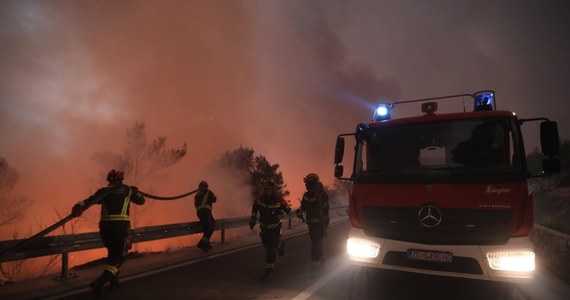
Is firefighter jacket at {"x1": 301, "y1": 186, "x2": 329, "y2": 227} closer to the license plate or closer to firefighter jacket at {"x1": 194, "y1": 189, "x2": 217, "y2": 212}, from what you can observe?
the license plate

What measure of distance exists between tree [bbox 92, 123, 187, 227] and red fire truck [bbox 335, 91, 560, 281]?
37087 millimetres

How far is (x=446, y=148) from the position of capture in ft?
16.5

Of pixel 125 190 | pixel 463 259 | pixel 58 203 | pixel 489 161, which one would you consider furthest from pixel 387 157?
pixel 58 203

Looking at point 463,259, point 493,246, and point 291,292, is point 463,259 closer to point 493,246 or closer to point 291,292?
point 493,246

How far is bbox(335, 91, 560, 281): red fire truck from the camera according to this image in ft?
14.0

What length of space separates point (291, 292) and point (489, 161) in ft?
10.7

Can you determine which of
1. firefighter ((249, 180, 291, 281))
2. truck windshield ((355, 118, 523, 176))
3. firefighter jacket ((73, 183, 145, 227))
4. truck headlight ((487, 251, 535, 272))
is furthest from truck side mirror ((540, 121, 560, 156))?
firefighter jacket ((73, 183, 145, 227))

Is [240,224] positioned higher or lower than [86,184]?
lower

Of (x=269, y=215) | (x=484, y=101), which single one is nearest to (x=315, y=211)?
(x=269, y=215)

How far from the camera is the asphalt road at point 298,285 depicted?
5188 millimetres

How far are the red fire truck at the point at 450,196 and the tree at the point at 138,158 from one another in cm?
3709

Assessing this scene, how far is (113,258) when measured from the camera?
18.1ft

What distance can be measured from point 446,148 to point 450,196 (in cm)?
80

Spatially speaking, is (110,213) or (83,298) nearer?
(83,298)
